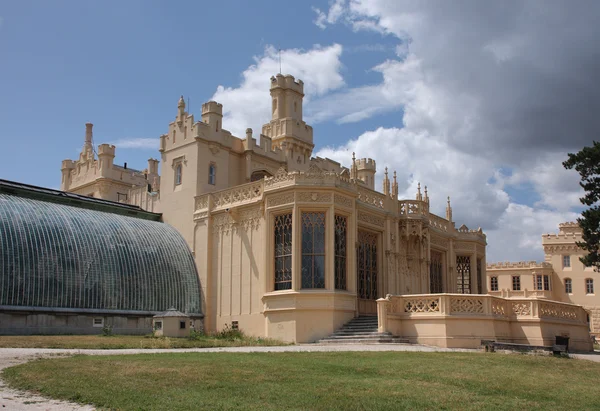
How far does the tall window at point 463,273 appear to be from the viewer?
1511 inches

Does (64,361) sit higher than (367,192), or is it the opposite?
(367,192)

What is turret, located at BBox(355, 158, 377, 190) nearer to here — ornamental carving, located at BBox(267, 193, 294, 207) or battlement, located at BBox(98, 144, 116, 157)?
battlement, located at BBox(98, 144, 116, 157)

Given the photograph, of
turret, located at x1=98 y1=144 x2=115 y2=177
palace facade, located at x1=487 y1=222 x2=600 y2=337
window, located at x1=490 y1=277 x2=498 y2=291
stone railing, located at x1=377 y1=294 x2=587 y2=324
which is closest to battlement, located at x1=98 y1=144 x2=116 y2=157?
turret, located at x1=98 y1=144 x2=115 y2=177

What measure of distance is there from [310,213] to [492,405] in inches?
646

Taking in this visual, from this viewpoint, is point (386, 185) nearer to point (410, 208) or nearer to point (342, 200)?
point (410, 208)

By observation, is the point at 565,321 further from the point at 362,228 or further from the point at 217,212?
the point at 217,212

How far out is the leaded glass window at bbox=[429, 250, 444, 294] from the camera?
3469cm

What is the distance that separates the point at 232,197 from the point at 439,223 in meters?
12.7

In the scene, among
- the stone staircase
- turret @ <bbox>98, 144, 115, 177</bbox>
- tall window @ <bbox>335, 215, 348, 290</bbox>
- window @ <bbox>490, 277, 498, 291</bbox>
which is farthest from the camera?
window @ <bbox>490, 277, 498, 291</bbox>

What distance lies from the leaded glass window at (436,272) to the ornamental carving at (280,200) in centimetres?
1180

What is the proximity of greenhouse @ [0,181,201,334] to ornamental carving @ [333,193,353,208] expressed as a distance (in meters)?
8.48

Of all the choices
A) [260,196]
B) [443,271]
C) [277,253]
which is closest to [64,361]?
[277,253]

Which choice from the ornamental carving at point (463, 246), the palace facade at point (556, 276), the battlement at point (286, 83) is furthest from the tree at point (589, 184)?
the palace facade at point (556, 276)

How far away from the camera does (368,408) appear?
29.6 ft
